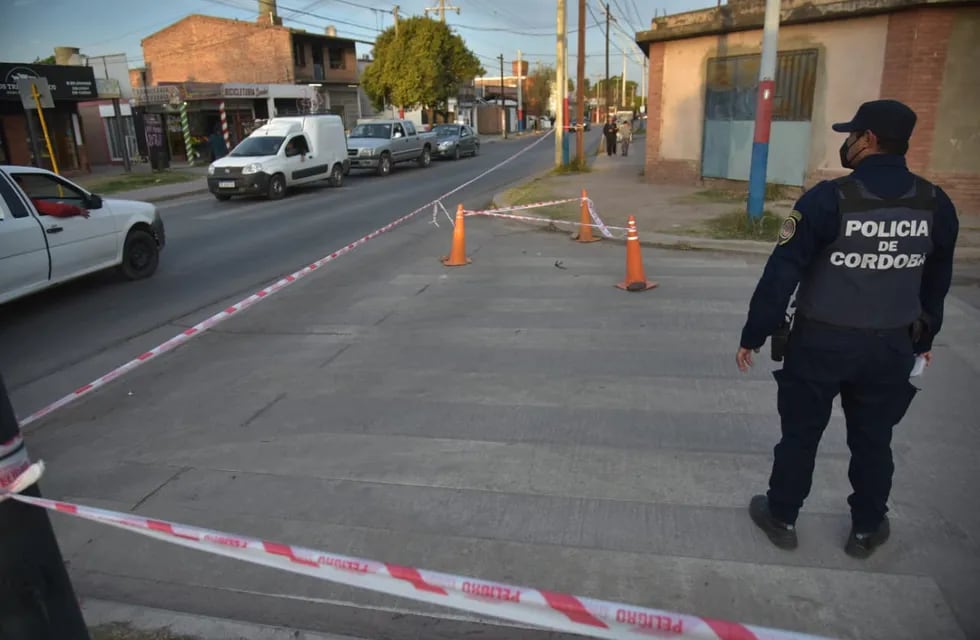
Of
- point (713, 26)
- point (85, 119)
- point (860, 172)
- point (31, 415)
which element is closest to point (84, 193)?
point (31, 415)

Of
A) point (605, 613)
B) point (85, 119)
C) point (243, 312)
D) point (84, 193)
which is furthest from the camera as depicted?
point (85, 119)

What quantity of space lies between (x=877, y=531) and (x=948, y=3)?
12.3 m

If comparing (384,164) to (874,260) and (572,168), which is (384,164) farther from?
(874,260)

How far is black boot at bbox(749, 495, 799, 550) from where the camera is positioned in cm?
322

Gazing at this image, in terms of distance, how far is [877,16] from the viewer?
1305cm

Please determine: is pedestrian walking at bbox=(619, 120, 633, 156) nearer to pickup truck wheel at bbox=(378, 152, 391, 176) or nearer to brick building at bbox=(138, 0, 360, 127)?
pickup truck wheel at bbox=(378, 152, 391, 176)

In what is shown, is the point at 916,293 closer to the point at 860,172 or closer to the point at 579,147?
the point at 860,172

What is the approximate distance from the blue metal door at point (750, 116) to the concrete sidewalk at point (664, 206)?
2.02ft

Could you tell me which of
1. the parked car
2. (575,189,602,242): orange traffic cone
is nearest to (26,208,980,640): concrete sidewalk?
(575,189,602,242): orange traffic cone

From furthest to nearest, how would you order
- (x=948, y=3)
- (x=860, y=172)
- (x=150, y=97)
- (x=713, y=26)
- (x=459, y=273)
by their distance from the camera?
(x=150, y=97)
(x=713, y=26)
(x=948, y=3)
(x=459, y=273)
(x=860, y=172)

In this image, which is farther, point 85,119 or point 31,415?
point 85,119

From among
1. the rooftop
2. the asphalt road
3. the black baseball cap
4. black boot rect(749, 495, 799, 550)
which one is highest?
the rooftop

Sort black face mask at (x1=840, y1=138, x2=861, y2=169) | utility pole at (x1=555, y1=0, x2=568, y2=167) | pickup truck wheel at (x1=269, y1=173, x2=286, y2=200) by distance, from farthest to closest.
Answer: utility pole at (x1=555, y1=0, x2=568, y2=167)
pickup truck wheel at (x1=269, y1=173, x2=286, y2=200)
black face mask at (x1=840, y1=138, x2=861, y2=169)

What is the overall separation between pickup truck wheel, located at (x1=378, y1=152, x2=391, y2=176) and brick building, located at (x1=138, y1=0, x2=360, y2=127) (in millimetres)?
23405
